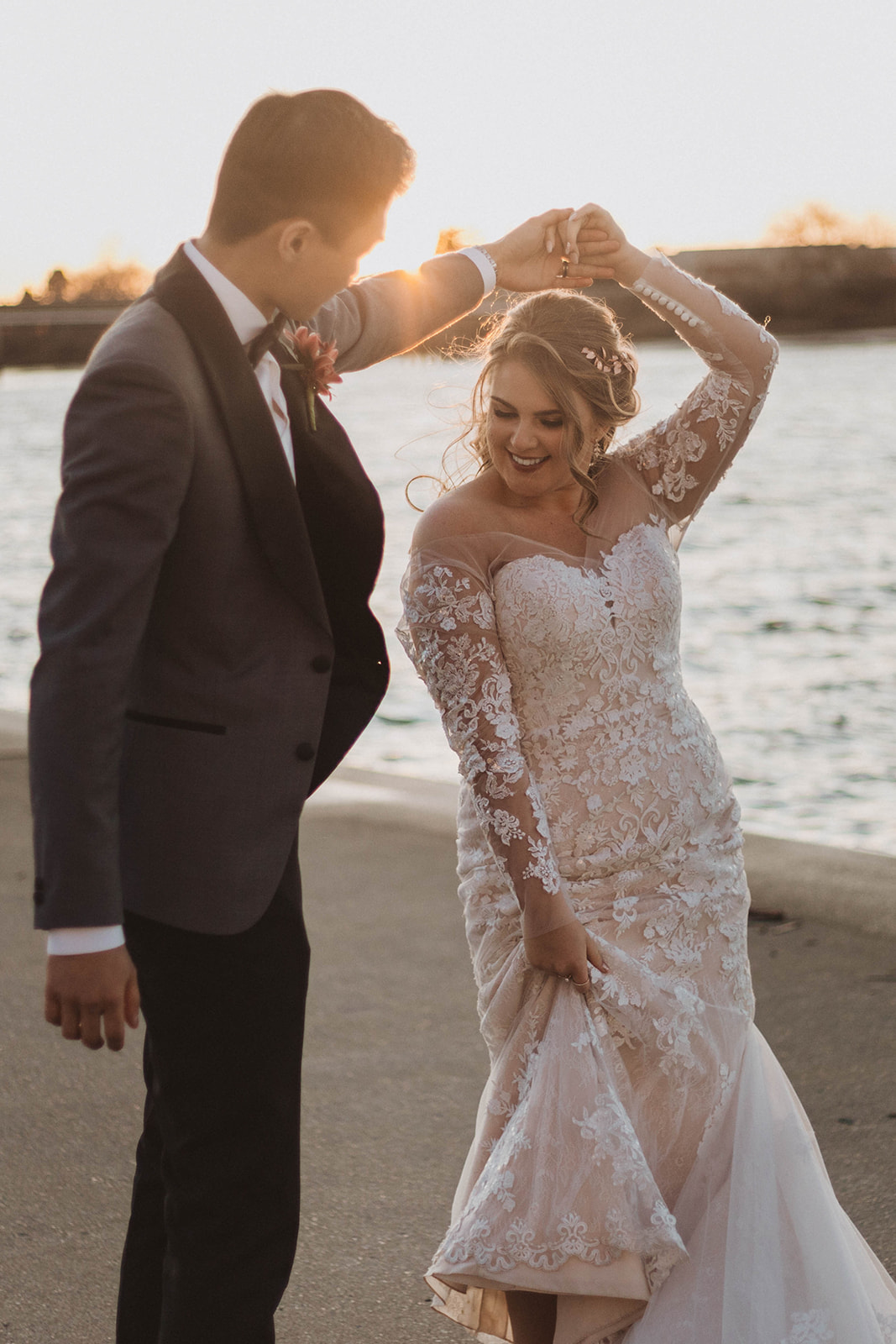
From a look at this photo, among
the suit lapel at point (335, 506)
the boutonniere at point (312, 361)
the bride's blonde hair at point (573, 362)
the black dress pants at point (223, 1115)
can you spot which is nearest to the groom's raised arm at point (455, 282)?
the bride's blonde hair at point (573, 362)

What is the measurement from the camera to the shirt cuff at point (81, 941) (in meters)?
1.84

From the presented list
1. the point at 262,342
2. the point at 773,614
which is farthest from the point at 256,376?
the point at 773,614

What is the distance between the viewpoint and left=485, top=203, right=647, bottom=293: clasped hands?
281 centimetres

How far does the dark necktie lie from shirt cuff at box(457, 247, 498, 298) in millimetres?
913

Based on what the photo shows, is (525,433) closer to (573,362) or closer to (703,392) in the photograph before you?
(573,362)

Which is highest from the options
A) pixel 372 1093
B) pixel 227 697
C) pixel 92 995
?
pixel 227 697

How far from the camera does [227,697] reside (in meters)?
2.01

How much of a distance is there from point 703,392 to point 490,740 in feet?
2.67

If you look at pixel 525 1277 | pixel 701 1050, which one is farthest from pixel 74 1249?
pixel 701 1050

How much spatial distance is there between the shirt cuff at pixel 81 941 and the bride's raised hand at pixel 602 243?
1591 mm

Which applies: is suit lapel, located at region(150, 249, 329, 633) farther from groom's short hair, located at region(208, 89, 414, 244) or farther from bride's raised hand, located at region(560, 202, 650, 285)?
bride's raised hand, located at region(560, 202, 650, 285)

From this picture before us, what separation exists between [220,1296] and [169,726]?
77 centimetres

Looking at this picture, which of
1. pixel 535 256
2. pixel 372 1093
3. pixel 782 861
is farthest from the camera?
pixel 782 861

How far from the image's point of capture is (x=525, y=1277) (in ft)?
8.03
